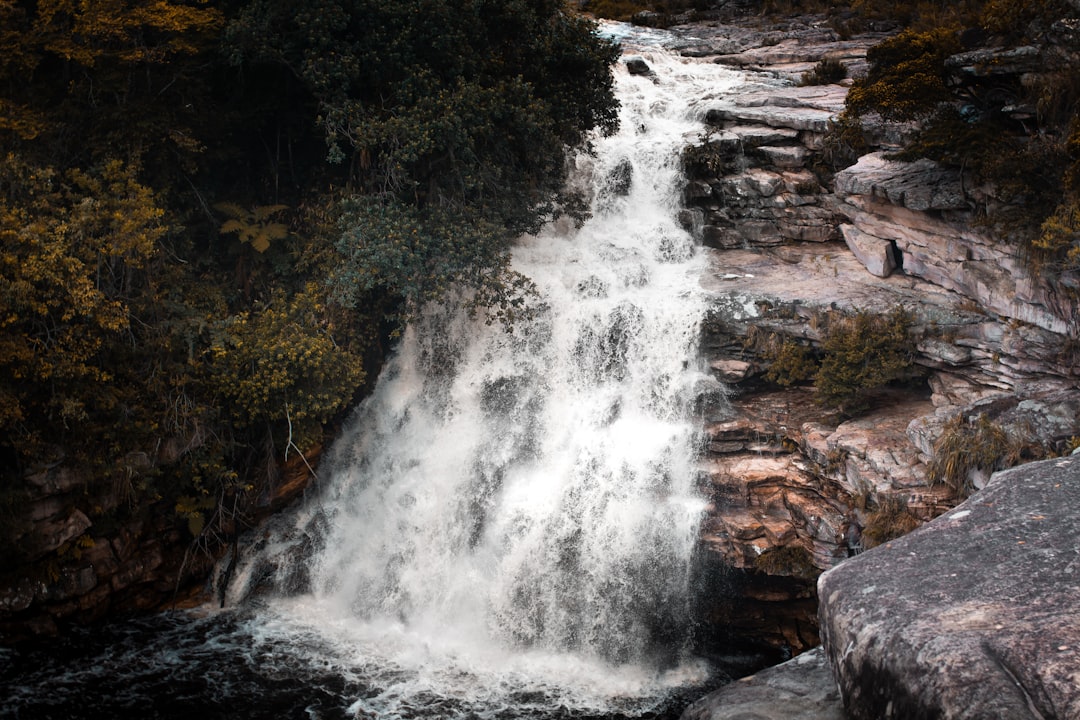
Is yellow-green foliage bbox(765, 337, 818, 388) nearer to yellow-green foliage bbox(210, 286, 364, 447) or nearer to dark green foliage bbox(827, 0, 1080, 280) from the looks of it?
dark green foliage bbox(827, 0, 1080, 280)

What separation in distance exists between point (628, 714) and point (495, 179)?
11.1 m

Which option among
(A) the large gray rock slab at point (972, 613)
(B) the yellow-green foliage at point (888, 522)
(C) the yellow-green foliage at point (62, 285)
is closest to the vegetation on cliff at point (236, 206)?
(C) the yellow-green foliage at point (62, 285)

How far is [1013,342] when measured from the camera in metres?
15.0

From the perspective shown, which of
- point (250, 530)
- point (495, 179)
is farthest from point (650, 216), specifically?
point (250, 530)

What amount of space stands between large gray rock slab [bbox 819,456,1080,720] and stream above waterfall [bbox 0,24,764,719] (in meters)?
5.39

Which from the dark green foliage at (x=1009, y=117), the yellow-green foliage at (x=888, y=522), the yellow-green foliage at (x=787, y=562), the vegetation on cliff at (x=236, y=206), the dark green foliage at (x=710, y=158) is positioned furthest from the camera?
the dark green foliage at (x=710, y=158)

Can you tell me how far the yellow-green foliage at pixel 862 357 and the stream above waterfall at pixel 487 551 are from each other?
7.91 ft

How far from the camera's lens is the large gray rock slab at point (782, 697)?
11.2 metres

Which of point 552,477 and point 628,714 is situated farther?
point 552,477

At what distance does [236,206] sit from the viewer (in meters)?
18.8

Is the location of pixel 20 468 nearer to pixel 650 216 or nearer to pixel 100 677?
pixel 100 677

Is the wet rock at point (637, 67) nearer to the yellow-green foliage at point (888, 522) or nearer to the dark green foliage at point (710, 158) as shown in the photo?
the dark green foliage at point (710, 158)

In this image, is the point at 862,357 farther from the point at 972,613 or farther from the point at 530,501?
the point at 972,613

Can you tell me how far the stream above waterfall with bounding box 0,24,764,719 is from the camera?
1443 cm
